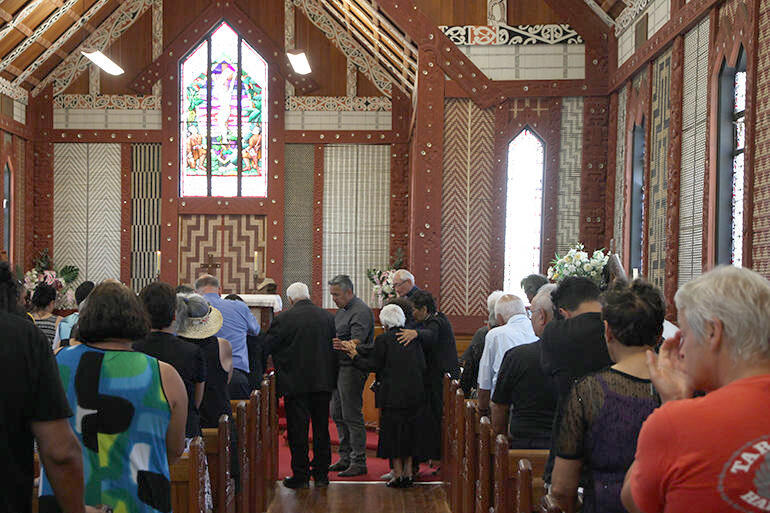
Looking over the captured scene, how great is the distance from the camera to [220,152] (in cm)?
1410

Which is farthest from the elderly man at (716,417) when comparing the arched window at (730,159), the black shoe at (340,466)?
the black shoe at (340,466)

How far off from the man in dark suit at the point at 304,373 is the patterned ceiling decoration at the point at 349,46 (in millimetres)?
8005

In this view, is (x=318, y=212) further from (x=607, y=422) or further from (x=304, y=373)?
(x=607, y=422)

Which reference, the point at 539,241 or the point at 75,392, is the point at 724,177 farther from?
the point at 75,392

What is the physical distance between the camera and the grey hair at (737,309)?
1614 mm

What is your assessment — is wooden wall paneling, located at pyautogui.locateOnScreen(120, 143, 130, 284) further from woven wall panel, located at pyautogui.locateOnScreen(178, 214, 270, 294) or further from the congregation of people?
the congregation of people

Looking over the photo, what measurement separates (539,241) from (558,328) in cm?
736

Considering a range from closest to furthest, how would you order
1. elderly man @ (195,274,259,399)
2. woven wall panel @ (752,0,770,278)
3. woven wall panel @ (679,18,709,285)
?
woven wall panel @ (752,0,770,278) → elderly man @ (195,274,259,399) → woven wall panel @ (679,18,709,285)

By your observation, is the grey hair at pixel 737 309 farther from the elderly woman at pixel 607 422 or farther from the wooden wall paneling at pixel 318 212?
the wooden wall paneling at pixel 318 212

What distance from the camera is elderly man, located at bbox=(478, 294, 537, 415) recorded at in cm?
491

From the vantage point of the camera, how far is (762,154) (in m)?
5.76

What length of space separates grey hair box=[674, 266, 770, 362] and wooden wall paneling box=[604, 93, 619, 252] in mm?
8292

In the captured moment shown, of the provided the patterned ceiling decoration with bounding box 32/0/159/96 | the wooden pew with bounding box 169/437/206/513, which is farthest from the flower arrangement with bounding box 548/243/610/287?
the patterned ceiling decoration with bounding box 32/0/159/96

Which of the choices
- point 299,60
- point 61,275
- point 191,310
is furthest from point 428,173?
point 61,275
